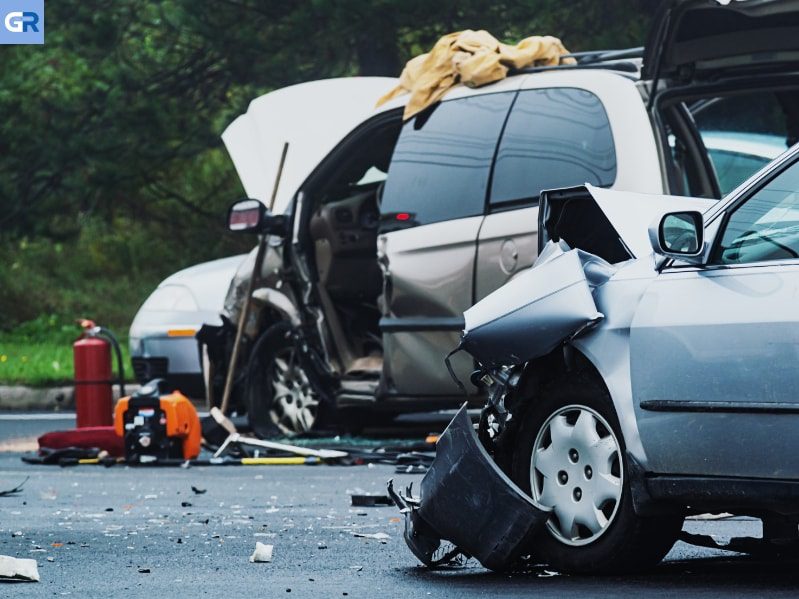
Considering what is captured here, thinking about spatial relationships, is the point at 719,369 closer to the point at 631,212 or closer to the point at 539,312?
the point at 539,312

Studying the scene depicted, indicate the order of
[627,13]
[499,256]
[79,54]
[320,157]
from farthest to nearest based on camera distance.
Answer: [79,54] → [627,13] → [320,157] → [499,256]

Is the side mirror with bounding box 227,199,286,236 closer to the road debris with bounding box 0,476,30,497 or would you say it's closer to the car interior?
the car interior

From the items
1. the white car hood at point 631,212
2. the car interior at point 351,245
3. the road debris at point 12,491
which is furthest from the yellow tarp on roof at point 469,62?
the white car hood at point 631,212

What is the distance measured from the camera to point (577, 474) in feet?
19.6

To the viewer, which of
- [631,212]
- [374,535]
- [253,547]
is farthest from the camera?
[374,535]

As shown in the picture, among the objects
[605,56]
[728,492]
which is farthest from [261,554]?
[605,56]

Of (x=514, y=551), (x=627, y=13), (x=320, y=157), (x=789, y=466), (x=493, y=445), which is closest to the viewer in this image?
(x=789, y=466)

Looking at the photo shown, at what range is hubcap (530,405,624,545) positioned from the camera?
590 cm

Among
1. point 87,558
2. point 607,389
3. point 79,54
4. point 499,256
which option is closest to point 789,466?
point 607,389

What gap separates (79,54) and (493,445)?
16.2 meters

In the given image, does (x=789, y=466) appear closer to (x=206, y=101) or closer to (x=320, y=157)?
(x=320, y=157)

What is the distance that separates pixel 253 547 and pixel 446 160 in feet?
11.3

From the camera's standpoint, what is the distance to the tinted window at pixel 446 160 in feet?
31.7

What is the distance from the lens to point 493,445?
633 cm
